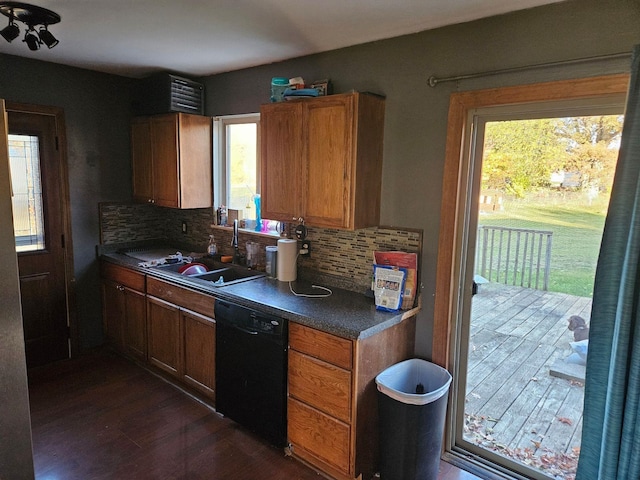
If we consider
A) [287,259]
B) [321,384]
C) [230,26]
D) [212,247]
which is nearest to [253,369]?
[321,384]

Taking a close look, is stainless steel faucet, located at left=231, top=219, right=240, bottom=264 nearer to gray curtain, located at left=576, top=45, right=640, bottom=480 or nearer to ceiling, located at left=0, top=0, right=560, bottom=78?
ceiling, located at left=0, top=0, right=560, bottom=78

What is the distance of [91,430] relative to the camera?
2.69 m

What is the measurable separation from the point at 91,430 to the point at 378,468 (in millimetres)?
1800

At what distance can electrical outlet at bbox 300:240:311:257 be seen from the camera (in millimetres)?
3010

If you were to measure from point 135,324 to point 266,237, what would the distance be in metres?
1.33

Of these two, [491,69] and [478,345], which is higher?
[491,69]

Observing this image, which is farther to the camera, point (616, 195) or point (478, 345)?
point (478, 345)

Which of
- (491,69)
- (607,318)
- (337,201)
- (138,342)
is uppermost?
(491,69)

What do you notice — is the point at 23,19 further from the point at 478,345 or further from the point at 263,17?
the point at 478,345

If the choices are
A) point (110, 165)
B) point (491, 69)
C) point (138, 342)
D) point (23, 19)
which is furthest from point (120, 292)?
point (491, 69)

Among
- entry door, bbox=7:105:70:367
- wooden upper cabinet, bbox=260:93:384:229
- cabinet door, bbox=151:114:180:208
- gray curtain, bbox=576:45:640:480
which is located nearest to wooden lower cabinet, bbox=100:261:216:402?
entry door, bbox=7:105:70:367

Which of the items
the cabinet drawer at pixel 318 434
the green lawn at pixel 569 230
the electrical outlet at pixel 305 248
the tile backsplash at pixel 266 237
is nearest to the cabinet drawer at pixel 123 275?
the tile backsplash at pixel 266 237

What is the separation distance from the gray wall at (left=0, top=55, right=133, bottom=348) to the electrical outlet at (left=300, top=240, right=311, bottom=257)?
197 centimetres

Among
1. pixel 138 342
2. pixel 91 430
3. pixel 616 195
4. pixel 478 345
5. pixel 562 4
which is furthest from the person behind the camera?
pixel 138 342
